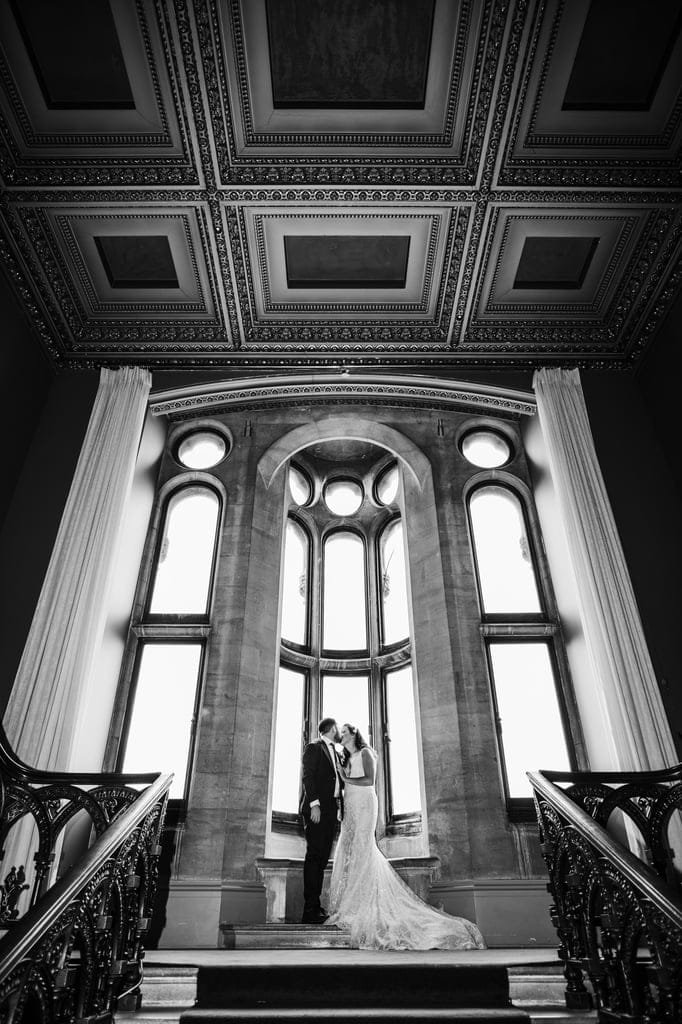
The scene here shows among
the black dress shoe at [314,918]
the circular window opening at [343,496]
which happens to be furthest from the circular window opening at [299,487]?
the black dress shoe at [314,918]

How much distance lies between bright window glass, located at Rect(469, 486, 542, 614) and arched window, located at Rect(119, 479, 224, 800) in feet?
11.2

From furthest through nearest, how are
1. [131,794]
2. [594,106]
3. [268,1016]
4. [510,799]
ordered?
[510,799] → [594,106] → [131,794] → [268,1016]

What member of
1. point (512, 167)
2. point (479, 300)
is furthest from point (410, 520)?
point (512, 167)

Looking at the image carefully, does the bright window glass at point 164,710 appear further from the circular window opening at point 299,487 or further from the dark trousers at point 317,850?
the circular window opening at point 299,487

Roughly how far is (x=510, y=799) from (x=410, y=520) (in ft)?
11.5

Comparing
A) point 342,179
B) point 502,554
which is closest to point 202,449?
point 342,179

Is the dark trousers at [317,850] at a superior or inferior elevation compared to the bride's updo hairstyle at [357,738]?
inferior

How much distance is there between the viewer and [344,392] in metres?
→ 8.47

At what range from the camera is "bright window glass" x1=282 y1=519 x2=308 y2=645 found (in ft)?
29.3

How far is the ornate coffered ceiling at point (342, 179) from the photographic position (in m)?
5.59

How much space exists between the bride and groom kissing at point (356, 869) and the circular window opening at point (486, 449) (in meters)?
4.42

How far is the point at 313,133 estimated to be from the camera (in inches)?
247

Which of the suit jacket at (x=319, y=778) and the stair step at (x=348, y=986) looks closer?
the stair step at (x=348, y=986)

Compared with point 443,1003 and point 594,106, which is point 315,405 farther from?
point 443,1003
